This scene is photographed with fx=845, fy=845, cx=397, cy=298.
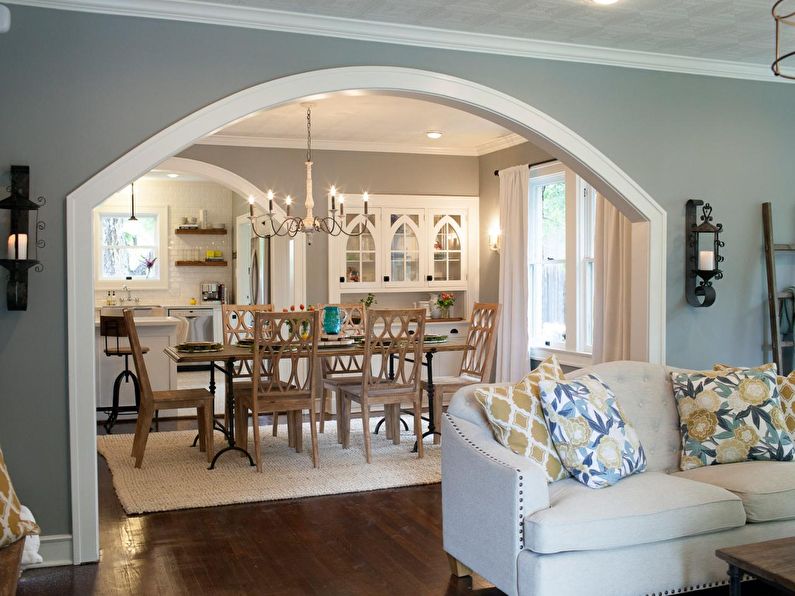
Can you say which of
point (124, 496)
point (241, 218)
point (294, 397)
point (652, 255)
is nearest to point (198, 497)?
point (124, 496)

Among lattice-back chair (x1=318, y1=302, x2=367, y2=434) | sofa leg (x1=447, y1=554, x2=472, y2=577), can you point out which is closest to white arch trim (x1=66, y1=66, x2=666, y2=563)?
sofa leg (x1=447, y1=554, x2=472, y2=577)

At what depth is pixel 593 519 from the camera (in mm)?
3211

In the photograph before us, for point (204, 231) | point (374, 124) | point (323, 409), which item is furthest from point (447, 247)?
point (204, 231)

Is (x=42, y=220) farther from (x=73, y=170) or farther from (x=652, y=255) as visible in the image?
(x=652, y=255)

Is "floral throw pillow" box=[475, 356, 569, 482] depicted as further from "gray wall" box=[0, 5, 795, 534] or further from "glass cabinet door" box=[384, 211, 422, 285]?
"glass cabinet door" box=[384, 211, 422, 285]

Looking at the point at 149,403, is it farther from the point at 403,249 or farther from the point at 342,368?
the point at 403,249

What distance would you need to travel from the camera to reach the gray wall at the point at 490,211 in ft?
27.6

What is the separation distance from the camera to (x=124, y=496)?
508 cm

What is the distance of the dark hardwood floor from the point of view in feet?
12.0

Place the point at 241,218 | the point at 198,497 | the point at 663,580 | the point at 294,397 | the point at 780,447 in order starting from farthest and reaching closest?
the point at 241,218, the point at 294,397, the point at 198,497, the point at 780,447, the point at 663,580

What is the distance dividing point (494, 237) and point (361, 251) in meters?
1.34

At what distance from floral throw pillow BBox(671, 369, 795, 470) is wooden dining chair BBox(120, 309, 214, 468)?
10.5ft

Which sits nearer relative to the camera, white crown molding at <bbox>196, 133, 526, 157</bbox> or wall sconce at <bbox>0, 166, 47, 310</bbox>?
wall sconce at <bbox>0, 166, 47, 310</bbox>

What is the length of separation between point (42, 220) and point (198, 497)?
1.95 metres
